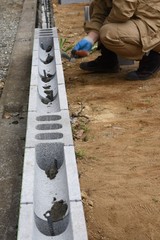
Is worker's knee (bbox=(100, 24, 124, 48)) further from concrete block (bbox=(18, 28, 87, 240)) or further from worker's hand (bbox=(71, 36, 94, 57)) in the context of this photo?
concrete block (bbox=(18, 28, 87, 240))

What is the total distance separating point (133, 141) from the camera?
3.62 metres

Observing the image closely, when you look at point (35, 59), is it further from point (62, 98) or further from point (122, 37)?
point (62, 98)

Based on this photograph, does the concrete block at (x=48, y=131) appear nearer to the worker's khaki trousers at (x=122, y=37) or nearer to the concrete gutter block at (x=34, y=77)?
the concrete gutter block at (x=34, y=77)

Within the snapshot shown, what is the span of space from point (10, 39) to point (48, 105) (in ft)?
10.4

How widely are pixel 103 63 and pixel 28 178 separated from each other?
2.89 meters

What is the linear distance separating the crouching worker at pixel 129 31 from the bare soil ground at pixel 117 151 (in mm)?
250

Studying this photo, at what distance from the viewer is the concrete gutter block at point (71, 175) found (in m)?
2.46

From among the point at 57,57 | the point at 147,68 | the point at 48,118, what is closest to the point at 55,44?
the point at 57,57

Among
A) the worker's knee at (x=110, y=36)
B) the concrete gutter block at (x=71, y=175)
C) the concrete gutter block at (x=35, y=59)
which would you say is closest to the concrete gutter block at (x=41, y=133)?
the concrete gutter block at (x=71, y=175)

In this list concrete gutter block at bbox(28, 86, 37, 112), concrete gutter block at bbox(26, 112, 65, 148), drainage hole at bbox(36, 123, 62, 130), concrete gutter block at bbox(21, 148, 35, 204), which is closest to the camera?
concrete gutter block at bbox(21, 148, 35, 204)

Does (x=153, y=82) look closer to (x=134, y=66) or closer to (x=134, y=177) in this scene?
(x=134, y=66)

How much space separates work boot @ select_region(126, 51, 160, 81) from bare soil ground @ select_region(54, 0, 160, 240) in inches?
3.2

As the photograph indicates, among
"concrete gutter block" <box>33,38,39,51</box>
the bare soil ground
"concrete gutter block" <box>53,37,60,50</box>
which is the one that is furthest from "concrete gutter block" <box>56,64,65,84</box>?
"concrete gutter block" <box>33,38,39,51</box>

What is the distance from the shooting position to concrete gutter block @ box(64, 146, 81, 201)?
2457 mm
